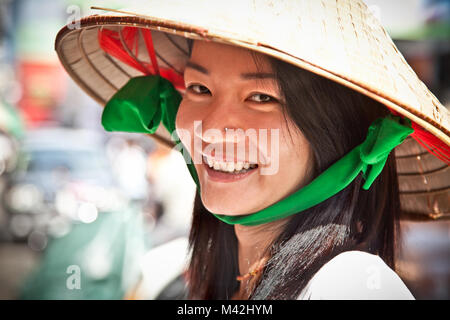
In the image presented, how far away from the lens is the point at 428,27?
3.07 m

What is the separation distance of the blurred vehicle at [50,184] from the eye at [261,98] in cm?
356

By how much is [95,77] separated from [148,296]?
0.81m

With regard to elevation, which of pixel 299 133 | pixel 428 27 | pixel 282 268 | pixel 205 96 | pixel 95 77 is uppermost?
pixel 428 27

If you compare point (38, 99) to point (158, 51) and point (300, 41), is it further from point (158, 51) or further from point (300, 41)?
point (300, 41)

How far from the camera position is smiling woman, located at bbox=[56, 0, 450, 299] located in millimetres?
957

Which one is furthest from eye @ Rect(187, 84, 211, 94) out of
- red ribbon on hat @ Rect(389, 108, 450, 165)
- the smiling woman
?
red ribbon on hat @ Rect(389, 108, 450, 165)

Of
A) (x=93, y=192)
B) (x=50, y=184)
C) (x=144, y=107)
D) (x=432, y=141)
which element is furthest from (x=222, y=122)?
(x=50, y=184)

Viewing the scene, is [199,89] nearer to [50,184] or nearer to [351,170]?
[351,170]

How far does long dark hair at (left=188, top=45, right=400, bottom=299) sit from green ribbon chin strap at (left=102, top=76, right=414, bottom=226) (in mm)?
50

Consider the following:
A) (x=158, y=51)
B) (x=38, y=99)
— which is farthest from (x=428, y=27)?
(x=38, y=99)

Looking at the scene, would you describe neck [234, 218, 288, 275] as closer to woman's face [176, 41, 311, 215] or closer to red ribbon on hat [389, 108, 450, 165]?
woman's face [176, 41, 311, 215]

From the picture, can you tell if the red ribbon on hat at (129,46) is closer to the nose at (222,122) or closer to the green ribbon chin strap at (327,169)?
the green ribbon chin strap at (327,169)

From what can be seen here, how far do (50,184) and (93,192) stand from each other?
0.76 meters

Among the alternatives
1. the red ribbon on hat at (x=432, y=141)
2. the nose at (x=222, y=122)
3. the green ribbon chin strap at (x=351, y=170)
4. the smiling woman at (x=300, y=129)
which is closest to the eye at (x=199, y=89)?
the smiling woman at (x=300, y=129)
